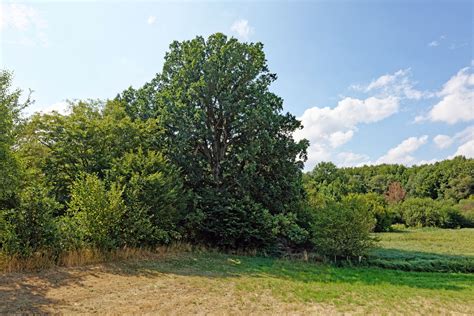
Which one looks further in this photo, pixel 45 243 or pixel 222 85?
pixel 222 85

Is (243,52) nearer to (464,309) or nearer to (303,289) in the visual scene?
(303,289)

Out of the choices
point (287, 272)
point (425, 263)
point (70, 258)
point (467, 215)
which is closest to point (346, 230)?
point (425, 263)

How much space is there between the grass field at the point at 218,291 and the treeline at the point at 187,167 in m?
2.24

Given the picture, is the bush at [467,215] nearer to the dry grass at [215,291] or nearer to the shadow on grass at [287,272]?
the shadow on grass at [287,272]

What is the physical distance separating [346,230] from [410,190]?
73.5 meters

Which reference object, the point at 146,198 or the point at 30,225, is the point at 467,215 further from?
the point at 30,225

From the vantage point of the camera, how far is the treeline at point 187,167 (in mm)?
13234

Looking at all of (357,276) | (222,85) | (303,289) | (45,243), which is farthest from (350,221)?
(45,243)

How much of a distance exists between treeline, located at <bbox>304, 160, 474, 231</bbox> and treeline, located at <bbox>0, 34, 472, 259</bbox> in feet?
40.4

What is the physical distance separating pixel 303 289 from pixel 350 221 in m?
8.00

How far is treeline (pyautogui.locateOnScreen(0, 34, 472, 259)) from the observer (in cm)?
1323

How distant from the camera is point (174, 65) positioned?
22172mm

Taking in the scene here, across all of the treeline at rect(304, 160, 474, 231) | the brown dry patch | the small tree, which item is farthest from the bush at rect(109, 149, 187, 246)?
the small tree

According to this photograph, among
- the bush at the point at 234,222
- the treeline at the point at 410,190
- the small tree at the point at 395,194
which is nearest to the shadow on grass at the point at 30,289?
the bush at the point at 234,222
